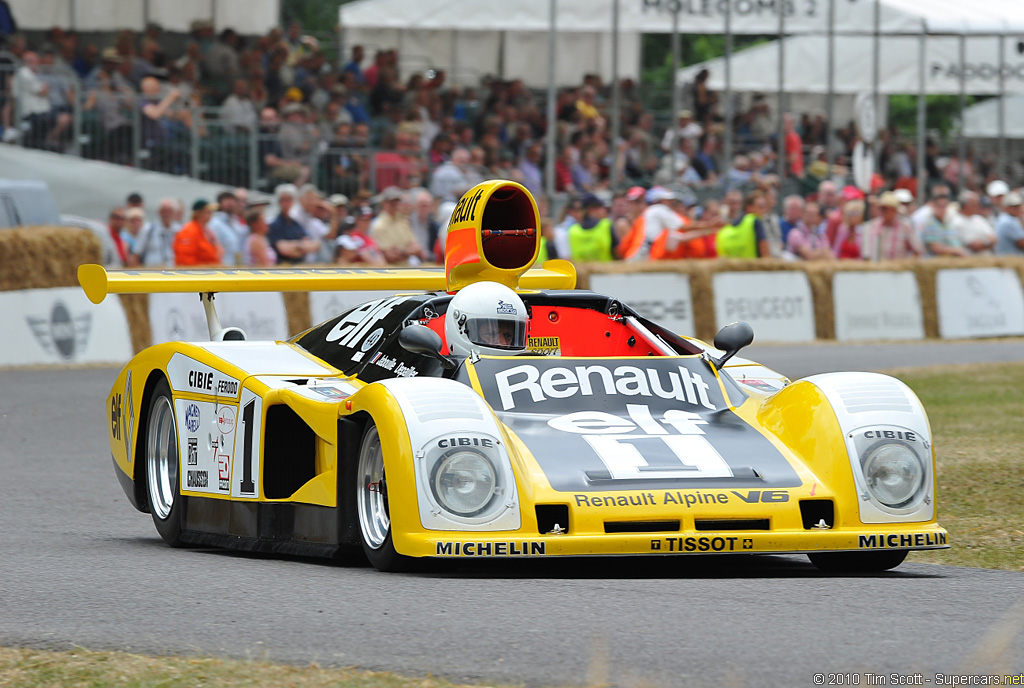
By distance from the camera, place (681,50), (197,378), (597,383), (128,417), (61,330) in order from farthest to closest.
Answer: (681,50)
(61,330)
(128,417)
(197,378)
(597,383)

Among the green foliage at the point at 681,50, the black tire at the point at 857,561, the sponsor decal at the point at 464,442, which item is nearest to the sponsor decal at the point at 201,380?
the sponsor decal at the point at 464,442

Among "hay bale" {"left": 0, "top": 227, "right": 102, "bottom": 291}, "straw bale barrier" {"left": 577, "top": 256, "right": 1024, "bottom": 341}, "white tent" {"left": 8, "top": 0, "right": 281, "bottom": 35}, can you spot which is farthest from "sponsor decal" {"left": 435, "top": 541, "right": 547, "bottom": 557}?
"white tent" {"left": 8, "top": 0, "right": 281, "bottom": 35}

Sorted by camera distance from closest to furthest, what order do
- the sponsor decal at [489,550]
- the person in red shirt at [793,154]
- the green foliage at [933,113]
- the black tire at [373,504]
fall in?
the sponsor decal at [489,550] → the black tire at [373,504] → the person in red shirt at [793,154] → the green foliage at [933,113]

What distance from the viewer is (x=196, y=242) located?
16531 millimetres

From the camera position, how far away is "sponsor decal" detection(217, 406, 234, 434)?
7.44m

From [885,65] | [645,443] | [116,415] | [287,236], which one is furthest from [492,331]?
[885,65]

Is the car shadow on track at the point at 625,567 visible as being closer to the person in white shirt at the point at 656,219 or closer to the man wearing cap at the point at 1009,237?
the person in white shirt at the point at 656,219

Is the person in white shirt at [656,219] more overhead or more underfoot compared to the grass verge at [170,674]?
more overhead

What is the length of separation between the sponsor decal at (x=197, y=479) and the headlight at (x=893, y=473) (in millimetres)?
2863

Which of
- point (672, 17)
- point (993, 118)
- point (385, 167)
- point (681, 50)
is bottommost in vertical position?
point (385, 167)

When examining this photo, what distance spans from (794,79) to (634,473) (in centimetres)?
2507

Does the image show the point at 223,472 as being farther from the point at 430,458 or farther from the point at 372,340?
the point at 430,458

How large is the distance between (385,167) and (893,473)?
51.0 feet

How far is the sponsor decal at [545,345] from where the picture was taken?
764 centimetres
